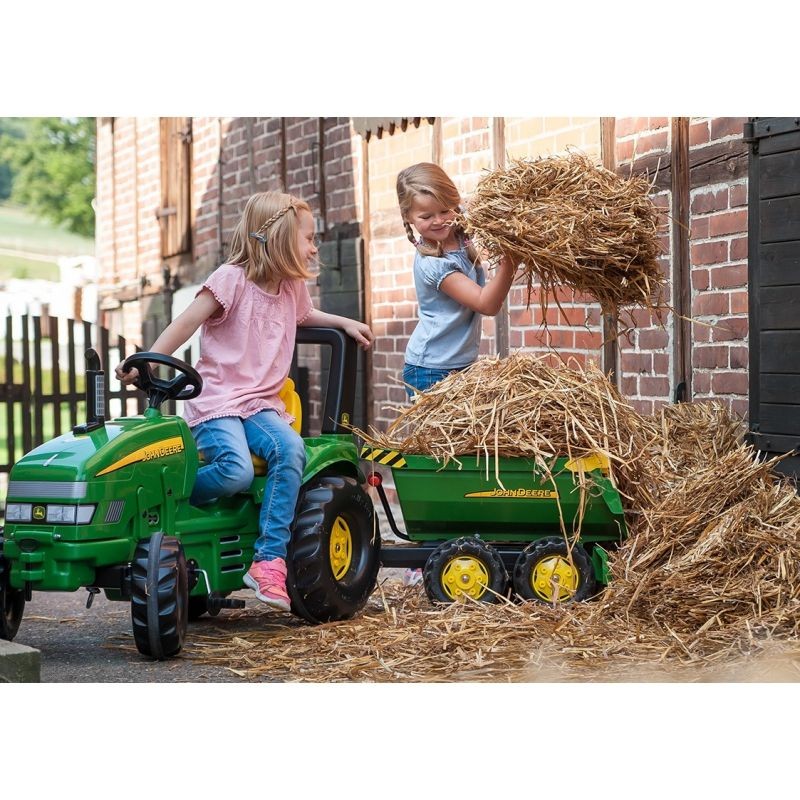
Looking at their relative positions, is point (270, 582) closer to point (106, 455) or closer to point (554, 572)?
point (106, 455)

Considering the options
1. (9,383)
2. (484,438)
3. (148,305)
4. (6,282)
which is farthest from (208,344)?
(6,282)

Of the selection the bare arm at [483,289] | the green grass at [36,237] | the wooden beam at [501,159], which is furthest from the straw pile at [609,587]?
the green grass at [36,237]

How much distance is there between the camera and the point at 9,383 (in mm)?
10469

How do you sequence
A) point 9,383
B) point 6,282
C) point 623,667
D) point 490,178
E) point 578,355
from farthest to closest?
point 6,282, point 9,383, point 578,355, point 490,178, point 623,667

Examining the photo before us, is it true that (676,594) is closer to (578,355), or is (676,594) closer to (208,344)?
(208,344)

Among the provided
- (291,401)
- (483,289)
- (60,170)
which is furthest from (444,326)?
(60,170)

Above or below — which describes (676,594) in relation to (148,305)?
below

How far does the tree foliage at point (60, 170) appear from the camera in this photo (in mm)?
42531

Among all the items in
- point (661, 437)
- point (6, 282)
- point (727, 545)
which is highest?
point (6, 282)

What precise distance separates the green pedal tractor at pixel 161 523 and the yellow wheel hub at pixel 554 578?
70 cm

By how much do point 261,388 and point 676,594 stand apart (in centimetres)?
175

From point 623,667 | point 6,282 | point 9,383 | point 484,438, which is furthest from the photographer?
point 6,282

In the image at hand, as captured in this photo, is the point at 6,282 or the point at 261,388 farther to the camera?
the point at 6,282

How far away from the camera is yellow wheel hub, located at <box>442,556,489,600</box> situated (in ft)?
16.6
